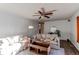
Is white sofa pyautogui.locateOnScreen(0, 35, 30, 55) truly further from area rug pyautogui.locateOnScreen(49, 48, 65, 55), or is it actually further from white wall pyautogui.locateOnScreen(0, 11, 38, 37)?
area rug pyautogui.locateOnScreen(49, 48, 65, 55)

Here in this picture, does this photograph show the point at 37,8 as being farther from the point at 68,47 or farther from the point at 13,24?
the point at 68,47

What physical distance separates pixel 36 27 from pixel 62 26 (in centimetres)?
38

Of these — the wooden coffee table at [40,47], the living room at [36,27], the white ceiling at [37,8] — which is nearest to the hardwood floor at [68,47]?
the living room at [36,27]

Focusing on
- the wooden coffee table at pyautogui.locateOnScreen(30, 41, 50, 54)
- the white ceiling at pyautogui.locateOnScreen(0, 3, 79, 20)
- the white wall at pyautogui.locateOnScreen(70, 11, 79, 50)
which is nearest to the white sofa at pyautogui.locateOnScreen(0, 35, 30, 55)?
the wooden coffee table at pyautogui.locateOnScreen(30, 41, 50, 54)

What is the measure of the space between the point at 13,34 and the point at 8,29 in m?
0.09

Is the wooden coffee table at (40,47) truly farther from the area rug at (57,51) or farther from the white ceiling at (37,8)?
the white ceiling at (37,8)

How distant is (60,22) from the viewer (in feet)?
5.13

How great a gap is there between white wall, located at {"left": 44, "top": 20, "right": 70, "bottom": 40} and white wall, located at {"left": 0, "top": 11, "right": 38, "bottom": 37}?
0.55 feet

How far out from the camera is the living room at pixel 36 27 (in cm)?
142

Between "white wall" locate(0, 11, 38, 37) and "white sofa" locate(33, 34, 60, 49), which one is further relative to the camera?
"white sofa" locate(33, 34, 60, 49)

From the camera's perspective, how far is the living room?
1416mm

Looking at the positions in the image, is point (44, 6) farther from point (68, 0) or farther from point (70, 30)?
point (70, 30)

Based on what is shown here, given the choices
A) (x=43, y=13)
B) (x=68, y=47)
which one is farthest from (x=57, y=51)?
(x=43, y=13)
